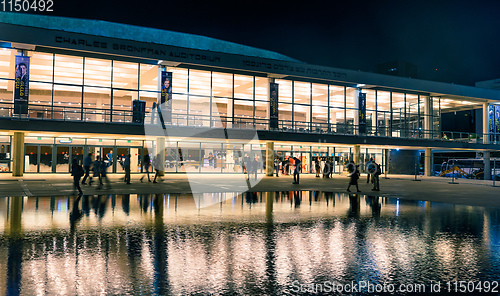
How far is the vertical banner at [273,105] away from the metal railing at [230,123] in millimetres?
459

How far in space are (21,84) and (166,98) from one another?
33.4ft

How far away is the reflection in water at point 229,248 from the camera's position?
534 cm

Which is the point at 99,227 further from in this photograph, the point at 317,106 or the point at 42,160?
the point at 317,106

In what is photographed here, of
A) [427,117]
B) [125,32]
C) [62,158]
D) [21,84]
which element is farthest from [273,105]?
[427,117]

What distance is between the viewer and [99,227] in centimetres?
933

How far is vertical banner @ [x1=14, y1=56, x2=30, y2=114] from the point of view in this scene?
89.1 ft

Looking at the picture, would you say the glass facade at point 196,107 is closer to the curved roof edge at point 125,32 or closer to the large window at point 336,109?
the large window at point 336,109

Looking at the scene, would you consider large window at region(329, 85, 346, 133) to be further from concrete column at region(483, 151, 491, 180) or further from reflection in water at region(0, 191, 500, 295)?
reflection in water at region(0, 191, 500, 295)

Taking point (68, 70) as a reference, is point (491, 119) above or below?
below

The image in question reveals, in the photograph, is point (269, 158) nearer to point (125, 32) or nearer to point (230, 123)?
point (230, 123)

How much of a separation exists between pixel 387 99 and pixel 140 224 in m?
39.4

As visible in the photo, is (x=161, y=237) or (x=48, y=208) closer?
(x=161, y=237)

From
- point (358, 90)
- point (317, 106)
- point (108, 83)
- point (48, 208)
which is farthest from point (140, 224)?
point (358, 90)

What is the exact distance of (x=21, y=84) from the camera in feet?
89.8
